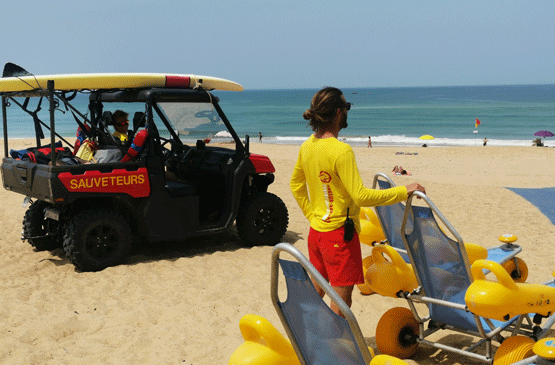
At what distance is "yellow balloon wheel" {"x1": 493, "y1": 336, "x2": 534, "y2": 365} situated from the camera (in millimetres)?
3328

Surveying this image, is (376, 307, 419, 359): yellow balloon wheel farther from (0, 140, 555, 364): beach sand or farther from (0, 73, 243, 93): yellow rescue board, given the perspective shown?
(0, 73, 243, 93): yellow rescue board

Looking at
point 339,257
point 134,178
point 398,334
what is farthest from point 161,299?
point 339,257

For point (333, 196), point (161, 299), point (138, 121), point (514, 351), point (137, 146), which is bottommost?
point (161, 299)

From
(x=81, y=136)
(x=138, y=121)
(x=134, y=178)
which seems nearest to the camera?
(x=134, y=178)

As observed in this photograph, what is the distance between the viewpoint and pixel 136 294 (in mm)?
5469

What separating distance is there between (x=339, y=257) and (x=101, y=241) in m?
3.66

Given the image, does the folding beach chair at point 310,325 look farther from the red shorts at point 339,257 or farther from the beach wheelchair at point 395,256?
the beach wheelchair at point 395,256

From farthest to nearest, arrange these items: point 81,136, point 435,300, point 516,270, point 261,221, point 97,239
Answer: point 261,221 < point 81,136 < point 97,239 < point 516,270 < point 435,300

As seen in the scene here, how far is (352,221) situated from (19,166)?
4550 millimetres

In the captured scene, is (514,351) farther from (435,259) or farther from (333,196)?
(333,196)

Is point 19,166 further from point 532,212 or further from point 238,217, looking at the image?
point 532,212

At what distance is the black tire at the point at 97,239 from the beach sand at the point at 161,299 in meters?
0.15

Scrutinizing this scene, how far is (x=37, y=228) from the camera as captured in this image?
22.7 ft

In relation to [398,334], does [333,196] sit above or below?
above
